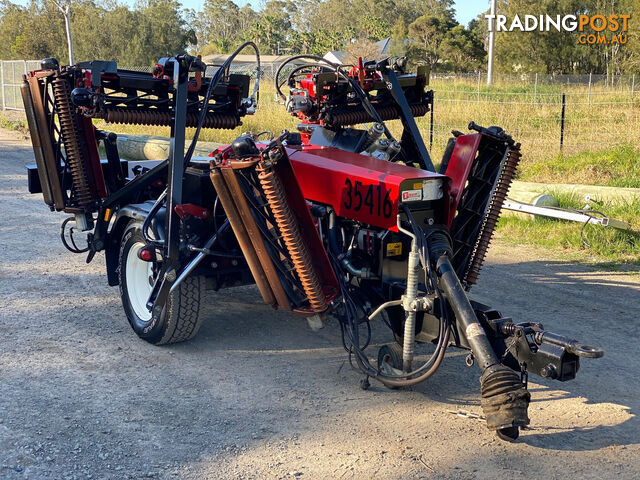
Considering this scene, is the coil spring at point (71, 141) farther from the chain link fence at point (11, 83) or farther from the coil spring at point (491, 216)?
the chain link fence at point (11, 83)

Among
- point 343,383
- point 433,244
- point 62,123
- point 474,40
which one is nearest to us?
point 433,244

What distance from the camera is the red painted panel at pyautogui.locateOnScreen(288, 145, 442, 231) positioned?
4.64m

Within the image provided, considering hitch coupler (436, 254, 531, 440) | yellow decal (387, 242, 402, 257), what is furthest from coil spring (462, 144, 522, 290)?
hitch coupler (436, 254, 531, 440)

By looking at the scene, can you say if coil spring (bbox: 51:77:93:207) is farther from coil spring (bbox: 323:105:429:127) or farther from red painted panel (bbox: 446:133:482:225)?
red painted panel (bbox: 446:133:482:225)

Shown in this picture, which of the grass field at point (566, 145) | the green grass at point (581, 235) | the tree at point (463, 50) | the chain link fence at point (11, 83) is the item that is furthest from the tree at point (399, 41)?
the green grass at point (581, 235)

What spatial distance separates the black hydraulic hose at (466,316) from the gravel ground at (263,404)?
523 millimetres

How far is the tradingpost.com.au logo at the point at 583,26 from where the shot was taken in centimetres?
4339

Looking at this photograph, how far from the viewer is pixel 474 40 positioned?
6059 centimetres

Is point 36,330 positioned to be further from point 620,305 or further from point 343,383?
point 620,305

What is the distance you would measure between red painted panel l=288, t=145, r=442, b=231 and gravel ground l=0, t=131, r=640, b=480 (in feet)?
3.89

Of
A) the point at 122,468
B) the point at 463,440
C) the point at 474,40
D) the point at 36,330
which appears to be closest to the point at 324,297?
the point at 463,440

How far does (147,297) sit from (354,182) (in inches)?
83.2

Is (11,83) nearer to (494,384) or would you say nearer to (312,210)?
(312,210)

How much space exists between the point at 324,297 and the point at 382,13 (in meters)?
111
